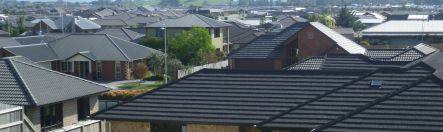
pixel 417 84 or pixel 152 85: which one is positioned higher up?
pixel 417 84

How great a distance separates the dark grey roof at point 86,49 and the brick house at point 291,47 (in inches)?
431

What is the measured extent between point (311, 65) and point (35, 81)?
35.6ft

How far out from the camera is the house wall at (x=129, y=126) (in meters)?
20.6

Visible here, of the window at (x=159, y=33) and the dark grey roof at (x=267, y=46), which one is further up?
the dark grey roof at (x=267, y=46)

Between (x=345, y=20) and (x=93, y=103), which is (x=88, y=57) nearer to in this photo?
(x=93, y=103)

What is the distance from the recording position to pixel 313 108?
18953 mm

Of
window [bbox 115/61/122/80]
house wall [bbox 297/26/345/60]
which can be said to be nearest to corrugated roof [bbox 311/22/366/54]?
house wall [bbox 297/26/345/60]

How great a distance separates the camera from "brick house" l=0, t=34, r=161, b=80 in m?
50.2

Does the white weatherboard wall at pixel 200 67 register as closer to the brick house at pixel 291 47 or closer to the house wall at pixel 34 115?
the brick house at pixel 291 47

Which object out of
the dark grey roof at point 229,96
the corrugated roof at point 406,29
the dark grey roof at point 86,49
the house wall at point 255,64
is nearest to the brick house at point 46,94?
the dark grey roof at point 229,96

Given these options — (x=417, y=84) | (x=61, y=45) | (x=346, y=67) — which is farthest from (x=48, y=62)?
(x=417, y=84)

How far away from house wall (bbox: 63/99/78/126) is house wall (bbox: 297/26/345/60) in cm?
1350

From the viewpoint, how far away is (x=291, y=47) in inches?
1608

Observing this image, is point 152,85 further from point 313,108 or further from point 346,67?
point 313,108
